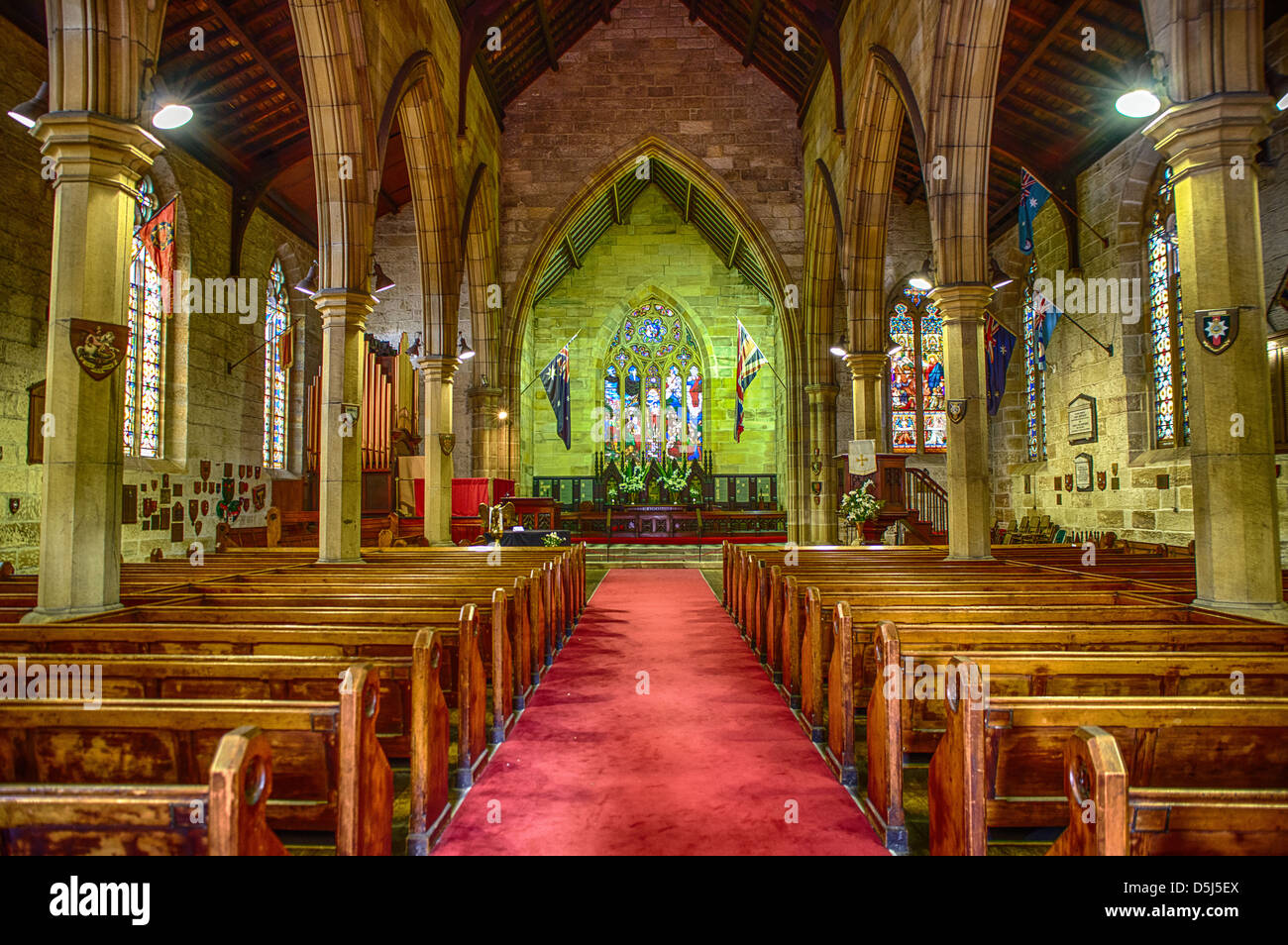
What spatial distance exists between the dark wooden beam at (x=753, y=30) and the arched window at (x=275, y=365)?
8985mm

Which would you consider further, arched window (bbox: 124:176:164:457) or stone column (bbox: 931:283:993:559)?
arched window (bbox: 124:176:164:457)

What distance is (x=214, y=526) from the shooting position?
1049 centimetres

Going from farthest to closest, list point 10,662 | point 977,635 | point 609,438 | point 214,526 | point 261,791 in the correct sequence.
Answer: point 609,438
point 214,526
point 977,635
point 10,662
point 261,791

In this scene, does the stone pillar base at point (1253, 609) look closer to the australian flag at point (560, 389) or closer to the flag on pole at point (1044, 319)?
the flag on pole at point (1044, 319)

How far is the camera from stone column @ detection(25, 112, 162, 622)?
3766mm

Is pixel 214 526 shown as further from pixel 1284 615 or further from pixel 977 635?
pixel 1284 615

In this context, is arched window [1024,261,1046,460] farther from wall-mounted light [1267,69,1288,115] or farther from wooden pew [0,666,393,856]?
wooden pew [0,666,393,856]

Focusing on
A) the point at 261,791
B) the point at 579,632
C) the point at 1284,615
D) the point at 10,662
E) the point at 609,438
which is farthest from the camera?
the point at 609,438

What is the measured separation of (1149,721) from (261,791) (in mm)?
2136

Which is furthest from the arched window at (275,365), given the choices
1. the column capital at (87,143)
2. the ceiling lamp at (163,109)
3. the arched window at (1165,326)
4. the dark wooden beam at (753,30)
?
the arched window at (1165,326)

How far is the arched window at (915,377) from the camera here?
48.8 feet

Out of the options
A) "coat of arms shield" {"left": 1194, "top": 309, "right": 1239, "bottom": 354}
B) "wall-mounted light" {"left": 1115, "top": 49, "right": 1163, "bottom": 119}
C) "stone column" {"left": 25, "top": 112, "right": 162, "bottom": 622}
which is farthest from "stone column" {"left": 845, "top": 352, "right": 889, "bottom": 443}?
"stone column" {"left": 25, "top": 112, "right": 162, "bottom": 622}

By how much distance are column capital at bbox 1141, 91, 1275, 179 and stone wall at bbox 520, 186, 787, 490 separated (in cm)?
1459
